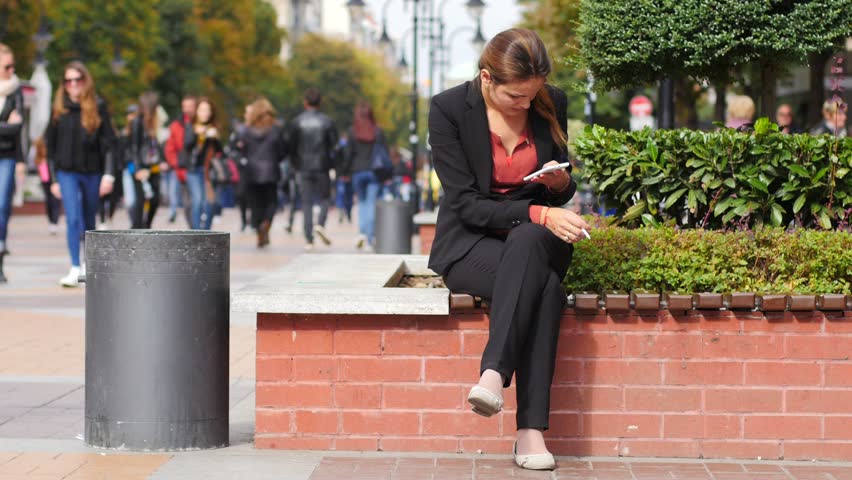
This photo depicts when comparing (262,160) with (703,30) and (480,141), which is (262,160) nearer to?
(703,30)

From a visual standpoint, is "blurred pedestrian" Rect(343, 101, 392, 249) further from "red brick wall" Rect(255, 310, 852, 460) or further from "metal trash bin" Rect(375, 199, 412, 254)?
"red brick wall" Rect(255, 310, 852, 460)

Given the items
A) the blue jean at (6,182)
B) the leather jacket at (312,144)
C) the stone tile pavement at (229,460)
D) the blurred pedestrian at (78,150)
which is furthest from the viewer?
the leather jacket at (312,144)

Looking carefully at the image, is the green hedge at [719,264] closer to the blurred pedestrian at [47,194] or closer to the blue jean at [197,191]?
the blue jean at [197,191]

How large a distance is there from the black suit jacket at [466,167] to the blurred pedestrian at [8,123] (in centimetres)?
770

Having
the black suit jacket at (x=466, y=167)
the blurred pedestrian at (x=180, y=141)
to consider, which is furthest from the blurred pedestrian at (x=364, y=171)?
the black suit jacket at (x=466, y=167)

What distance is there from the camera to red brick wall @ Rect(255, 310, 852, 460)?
575cm

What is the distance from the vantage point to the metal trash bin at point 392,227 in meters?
16.6

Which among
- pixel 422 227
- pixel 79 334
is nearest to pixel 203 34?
pixel 422 227

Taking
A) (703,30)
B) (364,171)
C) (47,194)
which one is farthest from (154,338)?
(47,194)

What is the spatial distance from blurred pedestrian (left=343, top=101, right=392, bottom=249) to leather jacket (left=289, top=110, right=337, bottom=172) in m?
1.21

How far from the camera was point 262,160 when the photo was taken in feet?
65.7

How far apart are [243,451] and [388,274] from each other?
4.10ft

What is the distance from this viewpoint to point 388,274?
22.3 feet

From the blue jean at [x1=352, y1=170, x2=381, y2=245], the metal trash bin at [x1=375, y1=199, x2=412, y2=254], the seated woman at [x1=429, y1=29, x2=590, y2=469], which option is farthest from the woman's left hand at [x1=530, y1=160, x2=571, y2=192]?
the blue jean at [x1=352, y1=170, x2=381, y2=245]
